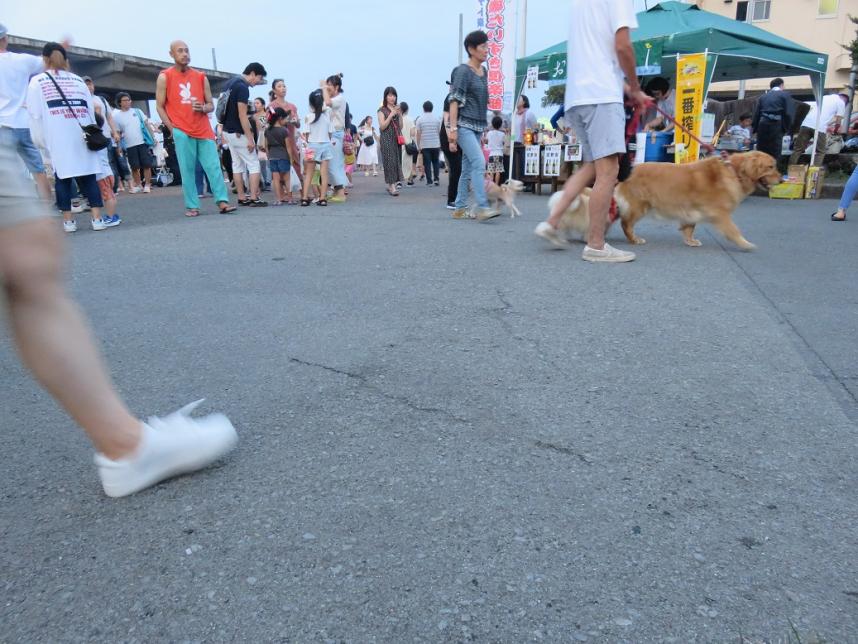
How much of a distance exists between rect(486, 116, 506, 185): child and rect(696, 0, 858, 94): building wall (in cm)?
2592

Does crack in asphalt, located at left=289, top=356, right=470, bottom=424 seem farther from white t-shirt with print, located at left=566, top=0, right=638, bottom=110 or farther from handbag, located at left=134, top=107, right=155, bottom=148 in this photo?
handbag, located at left=134, top=107, right=155, bottom=148

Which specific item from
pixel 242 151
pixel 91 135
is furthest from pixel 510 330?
pixel 242 151

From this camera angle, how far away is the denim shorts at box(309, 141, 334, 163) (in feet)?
29.3

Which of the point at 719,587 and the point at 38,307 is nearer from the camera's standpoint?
the point at 719,587

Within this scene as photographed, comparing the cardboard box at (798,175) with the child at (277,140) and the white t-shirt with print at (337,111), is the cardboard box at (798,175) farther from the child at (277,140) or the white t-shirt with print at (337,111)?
the child at (277,140)

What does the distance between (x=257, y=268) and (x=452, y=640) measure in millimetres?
3826

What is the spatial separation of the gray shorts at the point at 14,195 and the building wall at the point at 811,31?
3646 centimetres

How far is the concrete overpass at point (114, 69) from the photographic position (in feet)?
73.3

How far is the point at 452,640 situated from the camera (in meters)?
1.24

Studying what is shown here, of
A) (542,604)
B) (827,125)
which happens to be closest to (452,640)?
(542,604)

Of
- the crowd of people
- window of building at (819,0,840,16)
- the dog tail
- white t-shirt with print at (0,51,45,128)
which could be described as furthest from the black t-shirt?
window of building at (819,0,840,16)

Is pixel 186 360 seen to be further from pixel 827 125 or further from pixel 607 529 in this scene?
pixel 827 125

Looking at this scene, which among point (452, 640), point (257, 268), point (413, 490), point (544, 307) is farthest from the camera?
point (257, 268)

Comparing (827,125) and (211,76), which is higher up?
(211,76)
